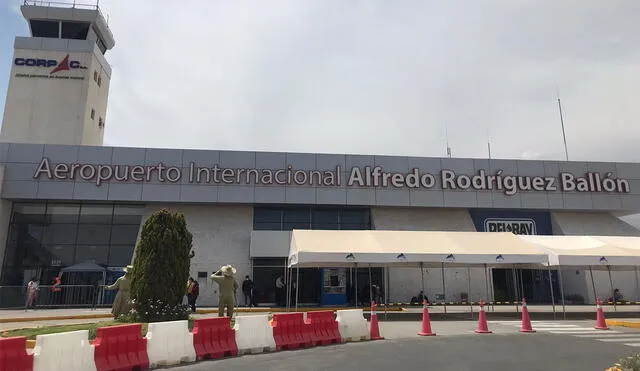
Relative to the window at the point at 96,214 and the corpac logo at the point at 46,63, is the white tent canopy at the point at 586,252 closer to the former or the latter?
the window at the point at 96,214

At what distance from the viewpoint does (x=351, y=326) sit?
41.2 ft

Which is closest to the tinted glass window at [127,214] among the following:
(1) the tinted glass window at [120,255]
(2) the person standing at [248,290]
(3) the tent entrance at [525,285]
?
(1) the tinted glass window at [120,255]

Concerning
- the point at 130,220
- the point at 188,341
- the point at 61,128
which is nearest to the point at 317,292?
the point at 130,220

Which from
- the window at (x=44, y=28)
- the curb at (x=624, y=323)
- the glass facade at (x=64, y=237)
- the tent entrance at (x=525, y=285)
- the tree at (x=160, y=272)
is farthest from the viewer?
the window at (x=44, y=28)

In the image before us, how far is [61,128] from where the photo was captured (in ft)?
114

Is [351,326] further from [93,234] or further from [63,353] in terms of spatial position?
[93,234]

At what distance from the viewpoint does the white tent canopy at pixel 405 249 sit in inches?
702

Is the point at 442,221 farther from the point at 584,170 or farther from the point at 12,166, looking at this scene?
the point at 12,166

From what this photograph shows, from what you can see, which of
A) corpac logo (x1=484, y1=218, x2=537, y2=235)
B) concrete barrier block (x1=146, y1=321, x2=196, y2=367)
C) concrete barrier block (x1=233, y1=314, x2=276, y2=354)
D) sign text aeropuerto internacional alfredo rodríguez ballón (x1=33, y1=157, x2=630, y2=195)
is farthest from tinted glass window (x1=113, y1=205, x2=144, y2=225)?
corpac logo (x1=484, y1=218, x2=537, y2=235)

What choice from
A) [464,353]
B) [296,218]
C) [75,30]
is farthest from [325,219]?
[75,30]

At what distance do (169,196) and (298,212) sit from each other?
24.5 ft

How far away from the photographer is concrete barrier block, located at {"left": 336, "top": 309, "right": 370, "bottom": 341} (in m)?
12.4

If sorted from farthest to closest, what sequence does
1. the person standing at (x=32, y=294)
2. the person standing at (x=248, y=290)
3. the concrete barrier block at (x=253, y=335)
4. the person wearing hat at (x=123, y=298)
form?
1. the person standing at (x=248, y=290)
2. the person standing at (x=32, y=294)
3. the person wearing hat at (x=123, y=298)
4. the concrete barrier block at (x=253, y=335)

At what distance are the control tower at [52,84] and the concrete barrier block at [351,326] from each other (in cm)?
3005
